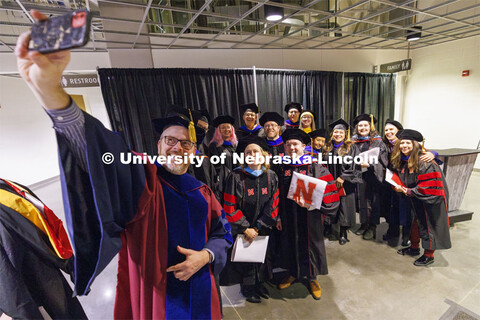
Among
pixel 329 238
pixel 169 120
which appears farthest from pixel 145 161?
pixel 329 238

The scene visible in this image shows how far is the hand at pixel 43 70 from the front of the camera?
492mm

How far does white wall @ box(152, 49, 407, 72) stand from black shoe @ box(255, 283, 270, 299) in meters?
4.57

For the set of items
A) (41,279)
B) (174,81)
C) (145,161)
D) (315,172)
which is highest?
(174,81)

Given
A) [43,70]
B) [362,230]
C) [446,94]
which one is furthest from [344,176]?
[446,94]

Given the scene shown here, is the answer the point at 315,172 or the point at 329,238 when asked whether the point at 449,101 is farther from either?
the point at 315,172

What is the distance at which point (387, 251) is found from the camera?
2838 mm

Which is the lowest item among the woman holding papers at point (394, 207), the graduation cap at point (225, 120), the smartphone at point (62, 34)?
the woman holding papers at point (394, 207)

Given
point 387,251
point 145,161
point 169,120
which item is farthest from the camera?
point 387,251

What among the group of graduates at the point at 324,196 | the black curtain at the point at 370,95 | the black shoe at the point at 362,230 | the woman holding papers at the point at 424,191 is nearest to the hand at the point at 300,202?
the group of graduates at the point at 324,196

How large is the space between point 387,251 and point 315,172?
5.84 ft

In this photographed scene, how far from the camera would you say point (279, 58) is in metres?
5.45

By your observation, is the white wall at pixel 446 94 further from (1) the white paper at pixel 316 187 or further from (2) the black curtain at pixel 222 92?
(1) the white paper at pixel 316 187

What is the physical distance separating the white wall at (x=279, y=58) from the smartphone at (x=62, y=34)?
4670 millimetres

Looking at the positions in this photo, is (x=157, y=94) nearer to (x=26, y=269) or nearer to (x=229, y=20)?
(x=229, y=20)
